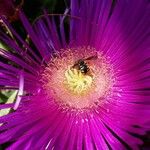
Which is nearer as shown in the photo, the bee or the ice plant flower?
the ice plant flower

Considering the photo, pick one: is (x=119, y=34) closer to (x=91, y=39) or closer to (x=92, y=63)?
(x=91, y=39)

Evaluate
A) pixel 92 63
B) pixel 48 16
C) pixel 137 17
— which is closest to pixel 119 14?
pixel 137 17

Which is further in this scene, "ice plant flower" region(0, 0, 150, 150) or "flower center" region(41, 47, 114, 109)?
"flower center" region(41, 47, 114, 109)

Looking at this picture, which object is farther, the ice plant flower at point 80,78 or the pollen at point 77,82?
the pollen at point 77,82

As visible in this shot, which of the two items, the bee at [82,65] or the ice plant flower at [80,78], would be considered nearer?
the ice plant flower at [80,78]

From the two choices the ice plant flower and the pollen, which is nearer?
the ice plant flower
